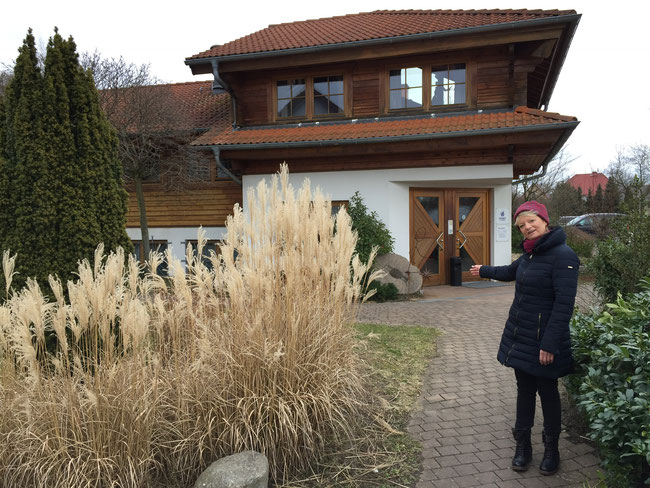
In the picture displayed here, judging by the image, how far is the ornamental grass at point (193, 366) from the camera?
242 cm

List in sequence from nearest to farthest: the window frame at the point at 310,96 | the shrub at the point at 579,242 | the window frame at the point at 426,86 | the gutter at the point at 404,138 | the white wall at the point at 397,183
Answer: the gutter at the point at 404,138 < the white wall at the point at 397,183 < the window frame at the point at 426,86 < the window frame at the point at 310,96 < the shrub at the point at 579,242

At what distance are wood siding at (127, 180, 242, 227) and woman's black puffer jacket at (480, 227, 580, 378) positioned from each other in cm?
1028

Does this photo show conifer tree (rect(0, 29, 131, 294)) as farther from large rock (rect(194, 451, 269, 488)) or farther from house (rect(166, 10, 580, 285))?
house (rect(166, 10, 580, 285))

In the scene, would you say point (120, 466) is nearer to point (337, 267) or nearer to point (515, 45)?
point (337, 267)

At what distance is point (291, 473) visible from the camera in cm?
279

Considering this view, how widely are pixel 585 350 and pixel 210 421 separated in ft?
8.08

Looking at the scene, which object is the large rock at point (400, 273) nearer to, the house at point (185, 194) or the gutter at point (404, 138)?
the gutter at point (404, 138)

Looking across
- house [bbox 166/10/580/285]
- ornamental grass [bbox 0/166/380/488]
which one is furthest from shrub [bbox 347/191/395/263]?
ornamental grass [bbox 0/166/380/488]

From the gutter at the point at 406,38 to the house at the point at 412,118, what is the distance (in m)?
0.03

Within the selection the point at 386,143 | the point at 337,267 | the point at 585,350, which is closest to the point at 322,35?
the point at 386,143

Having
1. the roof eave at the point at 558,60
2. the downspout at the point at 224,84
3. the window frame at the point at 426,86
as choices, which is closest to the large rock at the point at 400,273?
the window frame at the point at 426,86

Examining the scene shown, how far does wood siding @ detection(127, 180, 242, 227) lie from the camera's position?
12508 mm

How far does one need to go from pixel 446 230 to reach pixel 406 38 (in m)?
4.74

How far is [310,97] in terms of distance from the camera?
1155 cm
